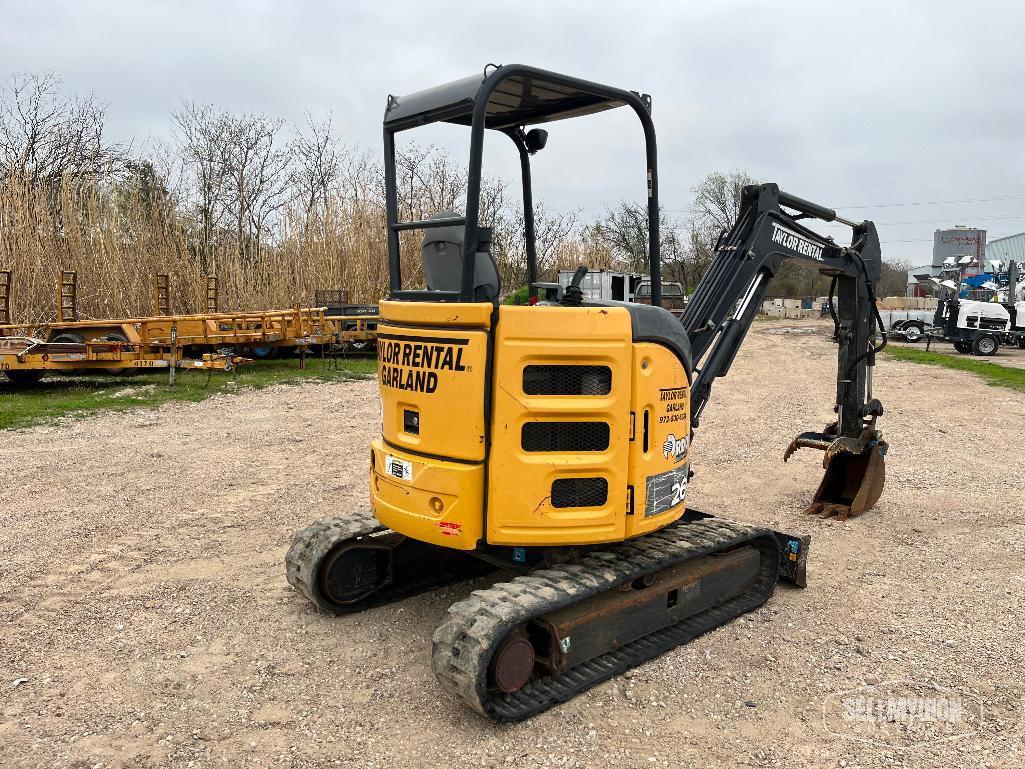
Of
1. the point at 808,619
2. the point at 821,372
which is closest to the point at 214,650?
the point at 808,619

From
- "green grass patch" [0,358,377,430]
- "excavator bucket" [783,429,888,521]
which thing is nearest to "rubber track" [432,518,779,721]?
"excavator bucket" [783,429,888,521]

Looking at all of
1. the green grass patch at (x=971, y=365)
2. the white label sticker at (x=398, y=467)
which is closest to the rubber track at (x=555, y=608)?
the white label sticker at (x=398, y=467)

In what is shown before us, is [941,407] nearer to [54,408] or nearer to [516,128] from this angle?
[516,128]

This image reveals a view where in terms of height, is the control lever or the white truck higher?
the control lever

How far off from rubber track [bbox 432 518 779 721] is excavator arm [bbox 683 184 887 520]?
1.07 metres

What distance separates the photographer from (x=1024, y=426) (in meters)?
11.4

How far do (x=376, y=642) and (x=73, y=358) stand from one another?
424 inches

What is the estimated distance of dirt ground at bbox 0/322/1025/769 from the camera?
3566 mm

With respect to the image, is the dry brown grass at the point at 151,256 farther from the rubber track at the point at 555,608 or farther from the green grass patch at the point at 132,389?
the rubber track at the point at 555,608

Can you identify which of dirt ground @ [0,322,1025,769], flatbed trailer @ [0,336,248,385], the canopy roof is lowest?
dirt ground @ [0,322,1025,769]

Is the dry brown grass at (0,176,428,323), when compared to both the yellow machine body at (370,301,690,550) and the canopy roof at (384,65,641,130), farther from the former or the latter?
the yellow machine body at (370,301,690,550)

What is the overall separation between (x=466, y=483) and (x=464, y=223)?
1.25 meters

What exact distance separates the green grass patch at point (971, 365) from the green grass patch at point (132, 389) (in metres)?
12.8

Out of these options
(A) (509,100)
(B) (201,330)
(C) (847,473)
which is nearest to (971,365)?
(C) (847,473)
